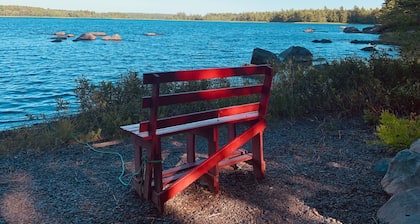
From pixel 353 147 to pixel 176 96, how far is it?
11.8 ft

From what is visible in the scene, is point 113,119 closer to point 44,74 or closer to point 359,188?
point 359,188

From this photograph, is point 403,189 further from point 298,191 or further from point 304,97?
point 304,97

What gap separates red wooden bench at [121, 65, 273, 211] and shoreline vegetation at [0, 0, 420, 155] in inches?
130

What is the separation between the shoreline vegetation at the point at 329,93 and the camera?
26.7 feet

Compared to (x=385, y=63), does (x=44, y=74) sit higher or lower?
lower

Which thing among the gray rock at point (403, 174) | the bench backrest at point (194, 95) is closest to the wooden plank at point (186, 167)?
the bench backrest at point (194, 95)

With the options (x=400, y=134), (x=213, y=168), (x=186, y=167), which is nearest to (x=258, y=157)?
(x=213, y=168)

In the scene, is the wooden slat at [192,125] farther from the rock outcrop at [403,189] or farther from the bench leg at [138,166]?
the rock outcrop at [403,189]

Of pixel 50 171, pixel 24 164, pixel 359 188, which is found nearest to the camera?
pixel 359 188

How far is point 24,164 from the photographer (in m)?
6.12

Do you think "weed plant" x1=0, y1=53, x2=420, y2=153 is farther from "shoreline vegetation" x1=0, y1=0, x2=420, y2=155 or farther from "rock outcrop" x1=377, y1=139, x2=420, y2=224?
"rock outcrop" x1=377, y1=139, x2=420, y2=224

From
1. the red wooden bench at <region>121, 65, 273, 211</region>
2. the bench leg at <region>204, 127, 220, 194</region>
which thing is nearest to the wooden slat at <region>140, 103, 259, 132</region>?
the red wooden bench at <region>121, 65, 273, 211</region>

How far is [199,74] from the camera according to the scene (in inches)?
164

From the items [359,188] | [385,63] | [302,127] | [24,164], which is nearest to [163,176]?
[359,188]
